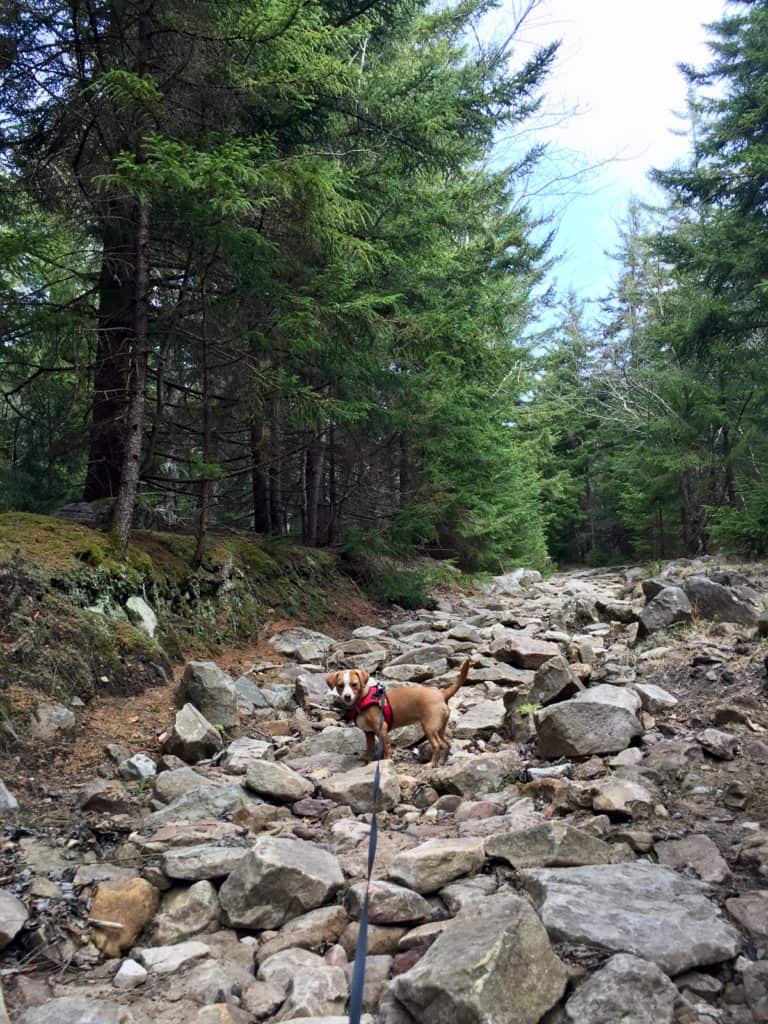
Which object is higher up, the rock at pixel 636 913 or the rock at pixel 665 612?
the rock at pixel 665 612

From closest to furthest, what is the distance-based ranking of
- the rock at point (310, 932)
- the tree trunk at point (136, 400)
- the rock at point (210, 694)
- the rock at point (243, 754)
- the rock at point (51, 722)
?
the rock at point (310, 932) → the rock at point (51, 722) → the rock at point (243, 754) → the rock at point (210, 694) → the tree trunk at point (136, 400)

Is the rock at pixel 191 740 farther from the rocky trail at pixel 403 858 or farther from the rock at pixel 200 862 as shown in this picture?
the rock at pixel 200 862

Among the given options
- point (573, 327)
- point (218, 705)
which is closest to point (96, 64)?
point (218, 705)

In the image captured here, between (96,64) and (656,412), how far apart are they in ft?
85.3

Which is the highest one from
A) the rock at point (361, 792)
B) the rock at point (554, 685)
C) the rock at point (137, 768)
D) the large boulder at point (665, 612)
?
Answer: the large boulder at point (665, 612)

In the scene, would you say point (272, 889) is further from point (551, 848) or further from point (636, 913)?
point (636, 913)

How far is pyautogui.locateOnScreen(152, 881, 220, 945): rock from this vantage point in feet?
10.1

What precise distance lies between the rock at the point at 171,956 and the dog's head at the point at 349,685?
2638 mm

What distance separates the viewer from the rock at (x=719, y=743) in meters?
4.54

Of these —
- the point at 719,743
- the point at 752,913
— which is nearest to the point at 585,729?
the point at 719,743

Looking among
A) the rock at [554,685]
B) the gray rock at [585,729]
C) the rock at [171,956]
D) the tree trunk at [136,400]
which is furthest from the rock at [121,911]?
the tree trunk at [136,400]

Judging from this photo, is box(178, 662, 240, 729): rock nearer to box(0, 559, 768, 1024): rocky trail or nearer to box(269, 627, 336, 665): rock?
box(0, 559, 768, 1024): rocky trail

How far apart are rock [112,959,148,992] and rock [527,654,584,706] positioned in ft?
13.2

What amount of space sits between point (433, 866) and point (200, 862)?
1120mm
